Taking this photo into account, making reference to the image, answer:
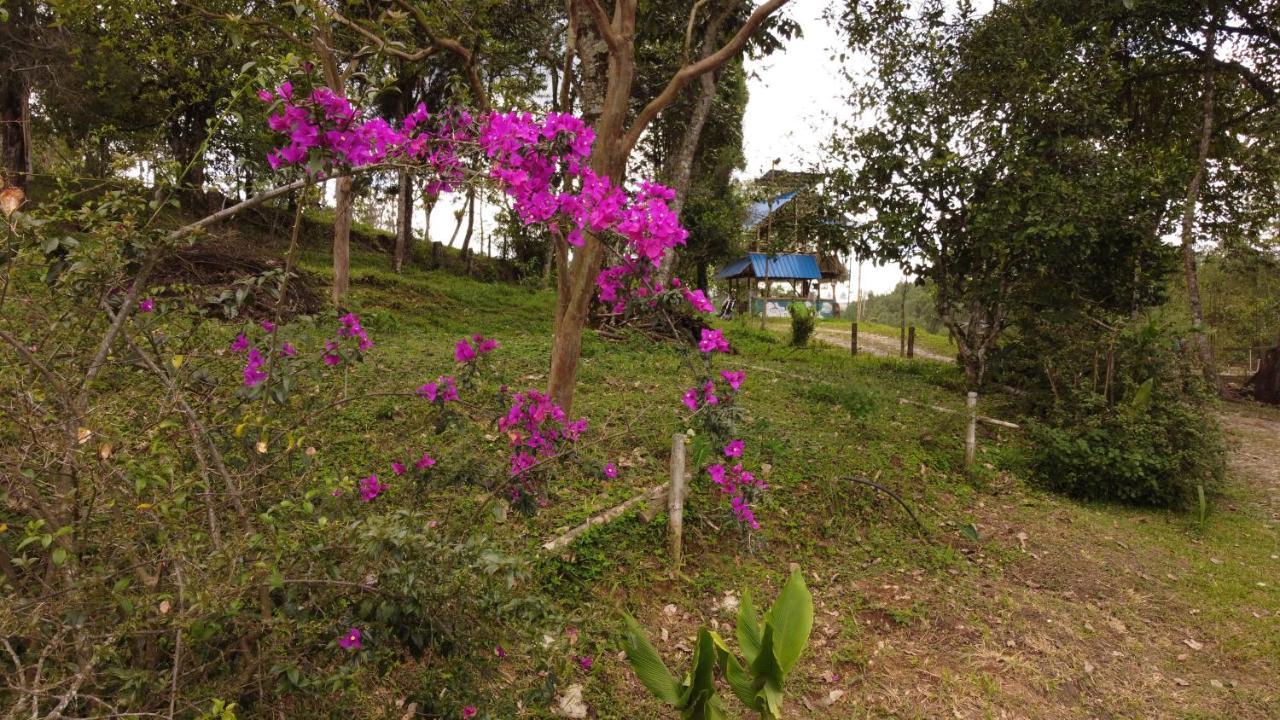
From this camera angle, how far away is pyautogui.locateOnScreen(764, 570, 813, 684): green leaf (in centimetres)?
253

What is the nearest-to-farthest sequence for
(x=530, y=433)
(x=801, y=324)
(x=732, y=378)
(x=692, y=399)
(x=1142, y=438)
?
1. (x=530, y=433)
2. (x=692, y=399)
3. (x=732, y=378)
4. (x=1142, y=438)
5. (x=801, y=324)

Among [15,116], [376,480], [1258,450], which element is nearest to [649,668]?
[376,480]

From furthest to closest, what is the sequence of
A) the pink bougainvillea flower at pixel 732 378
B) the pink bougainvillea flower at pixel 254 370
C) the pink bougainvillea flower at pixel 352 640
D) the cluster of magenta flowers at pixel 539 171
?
the pink bougainvillea flower at pixel 732 378
the cluster of magenta flowers at pixel 539 171
the pink bougainvillea flower at pixel 254 370
the pink bougainvillea flower at pixel 352 640

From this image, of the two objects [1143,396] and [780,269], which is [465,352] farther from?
[780,269]

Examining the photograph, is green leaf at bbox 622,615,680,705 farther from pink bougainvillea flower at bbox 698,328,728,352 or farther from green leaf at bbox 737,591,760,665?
pink bougainvillea flower at bbox 698,328,728,352

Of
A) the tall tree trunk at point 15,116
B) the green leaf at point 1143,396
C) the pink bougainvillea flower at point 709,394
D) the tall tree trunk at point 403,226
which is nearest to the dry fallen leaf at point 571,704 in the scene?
the pink bougainvillea flower at point 709,394

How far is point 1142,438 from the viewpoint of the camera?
6410mm

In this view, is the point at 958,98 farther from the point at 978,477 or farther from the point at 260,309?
the point at 260,309

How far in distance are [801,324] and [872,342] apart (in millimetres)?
6868

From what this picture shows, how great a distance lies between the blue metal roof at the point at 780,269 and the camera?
2545 centimetres

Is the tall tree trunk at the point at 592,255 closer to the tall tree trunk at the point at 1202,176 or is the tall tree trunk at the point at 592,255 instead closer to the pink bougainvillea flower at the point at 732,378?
the pink bougainvillea flower at the point at 732,378

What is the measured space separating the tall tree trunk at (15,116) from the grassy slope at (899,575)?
32.9 ft

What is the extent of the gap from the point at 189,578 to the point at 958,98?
10.9 m

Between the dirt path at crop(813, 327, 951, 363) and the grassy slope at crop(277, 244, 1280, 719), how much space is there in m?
10.4
